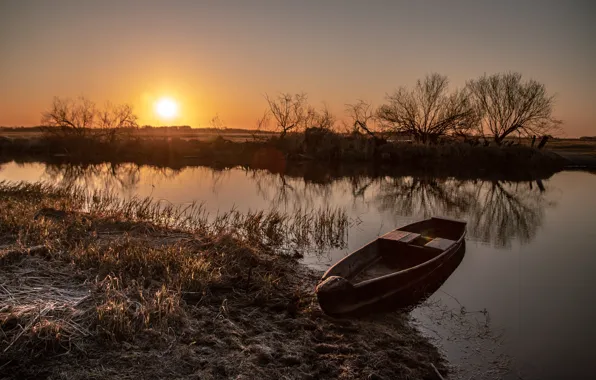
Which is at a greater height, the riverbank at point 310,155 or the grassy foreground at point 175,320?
the riverbank at point 310,155

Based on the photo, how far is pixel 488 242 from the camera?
1190cm

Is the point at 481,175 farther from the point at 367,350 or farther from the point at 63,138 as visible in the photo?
the point at 63,138

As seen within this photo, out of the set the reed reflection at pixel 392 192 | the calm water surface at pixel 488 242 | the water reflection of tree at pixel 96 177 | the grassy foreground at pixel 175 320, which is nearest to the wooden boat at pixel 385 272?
the grassy foreground at pixel 175 320

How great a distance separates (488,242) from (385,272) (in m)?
5.63

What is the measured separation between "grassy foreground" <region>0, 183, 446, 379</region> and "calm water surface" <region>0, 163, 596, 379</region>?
1.11 m

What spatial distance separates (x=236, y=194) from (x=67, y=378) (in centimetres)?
1635

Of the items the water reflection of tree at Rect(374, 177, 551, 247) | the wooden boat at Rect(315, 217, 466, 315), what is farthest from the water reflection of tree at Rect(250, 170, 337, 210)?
the wooden boat at Rect(315, 217, 466, 315)

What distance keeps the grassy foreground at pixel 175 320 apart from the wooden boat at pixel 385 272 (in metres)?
0.34

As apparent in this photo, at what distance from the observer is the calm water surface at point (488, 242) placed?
19.2 ft

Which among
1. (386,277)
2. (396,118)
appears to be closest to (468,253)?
(386,277)

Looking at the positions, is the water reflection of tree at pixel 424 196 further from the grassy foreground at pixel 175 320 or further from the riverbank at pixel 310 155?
the grassy foreground at pixel 175 320

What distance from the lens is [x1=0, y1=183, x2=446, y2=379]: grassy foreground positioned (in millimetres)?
4285

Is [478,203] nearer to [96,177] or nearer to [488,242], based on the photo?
[488,242]

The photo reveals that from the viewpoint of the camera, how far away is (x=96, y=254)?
7027 millimetres
